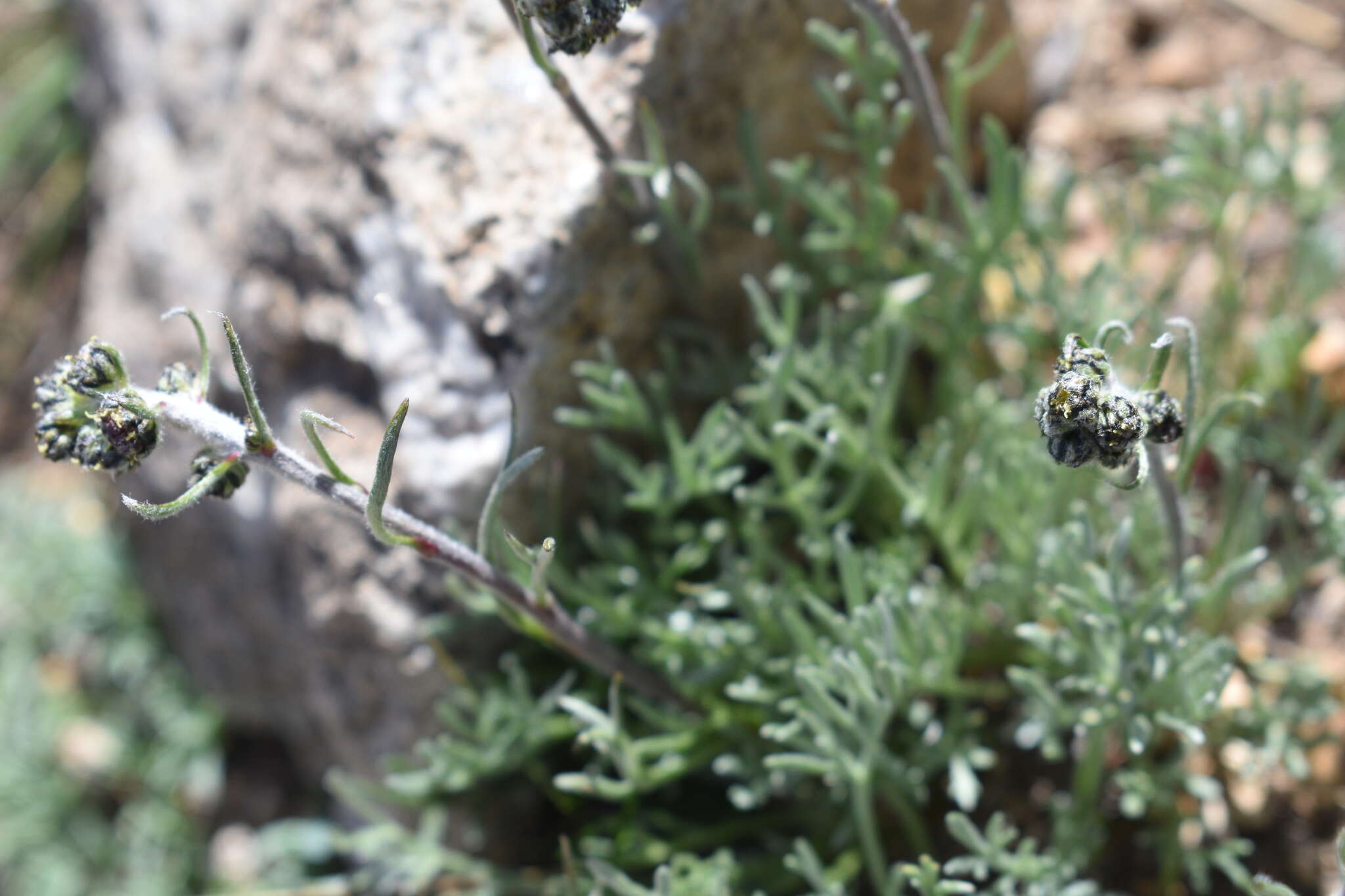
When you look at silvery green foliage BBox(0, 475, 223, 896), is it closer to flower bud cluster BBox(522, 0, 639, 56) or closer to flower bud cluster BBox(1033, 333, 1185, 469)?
flower bud cluster BBox(522, 0, 639, 56)

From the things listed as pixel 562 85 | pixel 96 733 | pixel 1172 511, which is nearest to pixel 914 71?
pixel 562 85

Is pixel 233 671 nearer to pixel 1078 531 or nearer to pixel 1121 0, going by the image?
pixel 1078 531

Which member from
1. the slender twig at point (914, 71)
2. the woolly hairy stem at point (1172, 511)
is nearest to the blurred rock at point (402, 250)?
the slender twig at point (914, 71)

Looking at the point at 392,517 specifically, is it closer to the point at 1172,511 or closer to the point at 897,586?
the point at 897,586

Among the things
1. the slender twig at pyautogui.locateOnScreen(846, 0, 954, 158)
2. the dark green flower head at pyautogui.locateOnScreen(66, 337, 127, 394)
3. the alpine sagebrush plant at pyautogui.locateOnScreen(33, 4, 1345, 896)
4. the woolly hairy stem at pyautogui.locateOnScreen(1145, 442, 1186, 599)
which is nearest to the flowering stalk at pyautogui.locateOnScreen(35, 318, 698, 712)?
the dark green flower head at pyautogui.locateOnScreen(66, 337, 127, 394)

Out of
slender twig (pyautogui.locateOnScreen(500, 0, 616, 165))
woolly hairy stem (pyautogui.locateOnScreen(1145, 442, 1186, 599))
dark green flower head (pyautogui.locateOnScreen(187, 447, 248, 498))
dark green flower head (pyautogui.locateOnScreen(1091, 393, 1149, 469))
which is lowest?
dark green flower head (pyautogui.locateOnScreen(1091, 393, 1149, 469))

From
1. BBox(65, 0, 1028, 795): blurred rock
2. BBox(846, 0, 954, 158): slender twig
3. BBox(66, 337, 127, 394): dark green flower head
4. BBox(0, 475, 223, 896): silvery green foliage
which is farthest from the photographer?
BBox(0, 475, 223, 896): silvery green foliage
